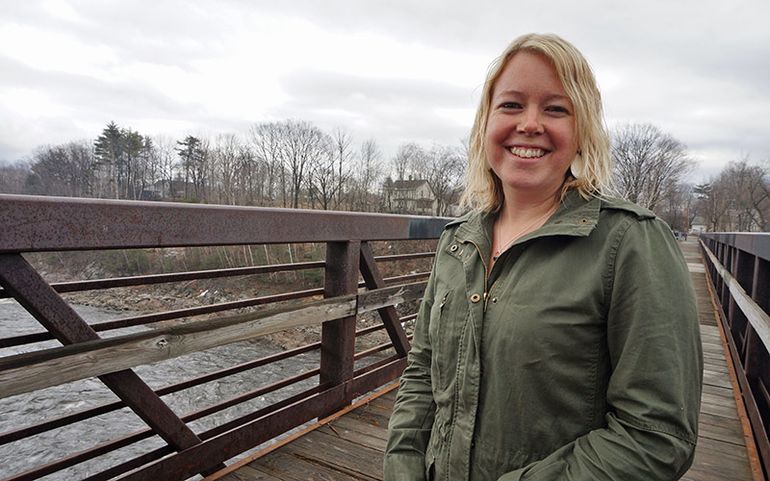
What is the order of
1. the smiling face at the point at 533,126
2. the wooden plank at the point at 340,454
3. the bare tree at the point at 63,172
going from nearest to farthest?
the smiling face at the point at 533,126 < the wooden plank at the point at 340,454 < the bare tree at the point at 63,172

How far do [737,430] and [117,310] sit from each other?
2785cm

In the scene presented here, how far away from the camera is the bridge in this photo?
5.11 ft

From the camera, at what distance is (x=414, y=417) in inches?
54.1

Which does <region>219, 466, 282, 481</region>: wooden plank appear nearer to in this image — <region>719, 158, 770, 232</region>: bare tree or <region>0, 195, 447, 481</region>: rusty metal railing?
<region>0, 195, 447, 481</region>: rusty metal railing

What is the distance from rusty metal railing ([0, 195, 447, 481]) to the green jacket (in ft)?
3.78

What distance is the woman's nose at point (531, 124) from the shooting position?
1.16 metres

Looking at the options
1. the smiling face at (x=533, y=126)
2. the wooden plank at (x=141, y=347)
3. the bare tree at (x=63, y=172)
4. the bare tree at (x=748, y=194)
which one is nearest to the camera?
the smiling face at (x=533, y=126)

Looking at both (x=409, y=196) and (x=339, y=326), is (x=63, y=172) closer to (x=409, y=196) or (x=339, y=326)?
(x=409, y=196)

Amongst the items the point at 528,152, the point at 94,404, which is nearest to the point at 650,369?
the point at 528,152

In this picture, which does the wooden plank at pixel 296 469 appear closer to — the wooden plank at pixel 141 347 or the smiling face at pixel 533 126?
the wooden plank at pixel 141 347

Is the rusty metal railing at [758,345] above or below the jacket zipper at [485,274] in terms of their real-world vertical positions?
below

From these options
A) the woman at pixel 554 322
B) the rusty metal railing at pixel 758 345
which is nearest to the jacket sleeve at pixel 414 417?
the woman at pixel 554 322

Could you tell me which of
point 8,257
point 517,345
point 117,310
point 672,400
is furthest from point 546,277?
point 117,310

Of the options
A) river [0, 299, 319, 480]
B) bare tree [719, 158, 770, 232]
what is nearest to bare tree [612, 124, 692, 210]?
bare tree [719, 158, 770, 232]
